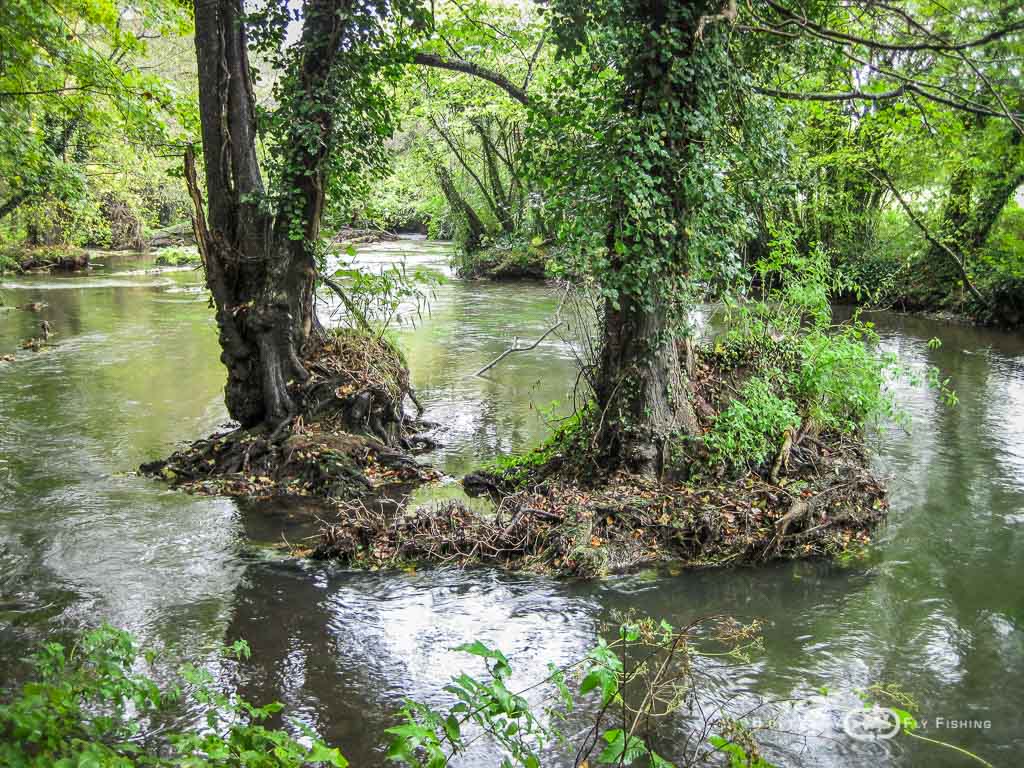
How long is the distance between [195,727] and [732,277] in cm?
633

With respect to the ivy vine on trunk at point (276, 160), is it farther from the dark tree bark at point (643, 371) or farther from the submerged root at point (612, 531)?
the dark tree bark at point (643, 371)

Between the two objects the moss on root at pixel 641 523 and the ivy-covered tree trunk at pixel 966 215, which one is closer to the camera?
the moss on root at pixel 641 523

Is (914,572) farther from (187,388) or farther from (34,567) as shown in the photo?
(187,388)

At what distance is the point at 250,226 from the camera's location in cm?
980

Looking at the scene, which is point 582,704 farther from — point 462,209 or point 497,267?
point 462,209

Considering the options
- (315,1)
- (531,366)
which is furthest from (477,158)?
(315,1)

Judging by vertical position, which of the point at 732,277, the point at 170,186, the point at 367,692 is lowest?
the point at 367,692

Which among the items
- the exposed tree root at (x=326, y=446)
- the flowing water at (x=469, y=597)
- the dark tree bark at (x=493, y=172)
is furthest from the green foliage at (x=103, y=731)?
the dark tree bark at (x=493, y=172)

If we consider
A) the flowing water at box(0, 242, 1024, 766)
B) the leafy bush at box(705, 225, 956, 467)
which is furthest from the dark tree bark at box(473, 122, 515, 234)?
the leafy bush at box(705, 225, 956, 467)

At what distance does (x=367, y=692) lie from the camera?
5516 mm
